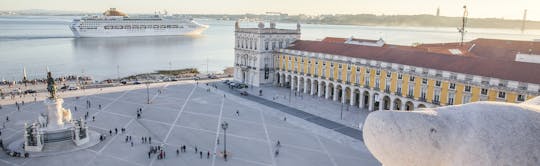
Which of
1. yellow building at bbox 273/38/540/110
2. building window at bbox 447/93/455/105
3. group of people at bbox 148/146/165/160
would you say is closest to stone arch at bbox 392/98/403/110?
yellow building at bbox 273/38/540/110

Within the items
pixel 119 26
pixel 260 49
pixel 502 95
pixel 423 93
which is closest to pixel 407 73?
pixel 423 93

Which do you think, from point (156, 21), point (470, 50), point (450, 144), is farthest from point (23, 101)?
point (156, 21)

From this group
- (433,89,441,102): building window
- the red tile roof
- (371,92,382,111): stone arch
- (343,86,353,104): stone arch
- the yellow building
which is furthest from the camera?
(343,86,353,104): stone arch

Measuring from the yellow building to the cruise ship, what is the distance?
130m

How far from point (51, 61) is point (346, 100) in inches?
3124

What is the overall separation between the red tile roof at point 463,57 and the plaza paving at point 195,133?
525 inches

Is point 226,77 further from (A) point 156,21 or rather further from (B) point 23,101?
(A) point 156,21

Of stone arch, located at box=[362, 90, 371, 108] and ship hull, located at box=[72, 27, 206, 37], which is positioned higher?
ship hull, located at box=[72, 27, 206, 37]

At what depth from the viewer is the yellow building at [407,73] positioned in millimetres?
38125

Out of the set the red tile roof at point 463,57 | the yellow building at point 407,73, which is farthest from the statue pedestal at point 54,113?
the red tile roof at point 463,57

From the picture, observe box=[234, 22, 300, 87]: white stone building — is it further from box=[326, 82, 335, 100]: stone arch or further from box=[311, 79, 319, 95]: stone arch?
box=[326, 82, 335, 100]: stone arch

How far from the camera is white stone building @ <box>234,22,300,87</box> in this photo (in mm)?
66688

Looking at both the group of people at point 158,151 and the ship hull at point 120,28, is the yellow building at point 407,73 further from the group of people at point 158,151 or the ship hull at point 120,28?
the ship hull at point 120,28

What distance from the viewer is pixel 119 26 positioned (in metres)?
178
